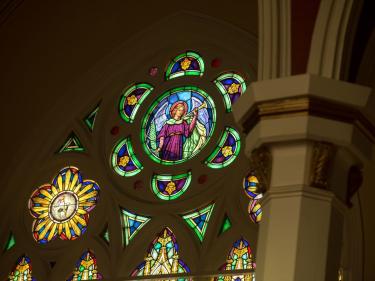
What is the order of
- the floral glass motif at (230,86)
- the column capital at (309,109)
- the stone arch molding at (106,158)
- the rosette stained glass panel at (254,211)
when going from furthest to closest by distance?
the floral glass motif at (230,86) → the stone arch molding at (106,158) → the rosette stained glass panel at (254,211) → the column capital at (309,109)

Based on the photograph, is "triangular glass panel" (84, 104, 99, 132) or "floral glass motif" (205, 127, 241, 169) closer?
"floral glass motif" (205, 127, 241, 169)

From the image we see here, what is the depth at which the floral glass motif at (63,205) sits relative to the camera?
417 inches

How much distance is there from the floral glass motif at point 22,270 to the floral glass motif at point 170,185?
1626 mm

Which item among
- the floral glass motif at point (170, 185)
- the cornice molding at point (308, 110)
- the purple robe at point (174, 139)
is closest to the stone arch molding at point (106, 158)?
the floral glass motif at point (170, 185)

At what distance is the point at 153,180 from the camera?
10297mm

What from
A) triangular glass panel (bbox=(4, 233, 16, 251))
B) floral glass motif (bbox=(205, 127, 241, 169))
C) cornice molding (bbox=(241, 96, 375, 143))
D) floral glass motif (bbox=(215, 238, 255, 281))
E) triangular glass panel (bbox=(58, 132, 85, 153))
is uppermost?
triangular glass panel (bbox=(58, 132, 85, 153))

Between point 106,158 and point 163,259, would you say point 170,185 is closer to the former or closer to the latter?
point 163,259

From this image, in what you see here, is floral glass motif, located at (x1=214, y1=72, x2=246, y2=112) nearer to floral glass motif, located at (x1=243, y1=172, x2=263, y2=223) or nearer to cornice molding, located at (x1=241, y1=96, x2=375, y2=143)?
floral glass motif, located at (x1=243, y1=172, x2=263, y2=223)

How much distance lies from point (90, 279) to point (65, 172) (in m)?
1.48

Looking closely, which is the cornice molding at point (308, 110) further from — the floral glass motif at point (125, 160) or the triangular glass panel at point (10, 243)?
the triangular glass panel at point (10, 243)

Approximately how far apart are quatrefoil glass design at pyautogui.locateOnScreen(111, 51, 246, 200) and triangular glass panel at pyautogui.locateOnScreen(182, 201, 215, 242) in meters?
0.28

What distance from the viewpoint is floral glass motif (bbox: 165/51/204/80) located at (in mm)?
10680

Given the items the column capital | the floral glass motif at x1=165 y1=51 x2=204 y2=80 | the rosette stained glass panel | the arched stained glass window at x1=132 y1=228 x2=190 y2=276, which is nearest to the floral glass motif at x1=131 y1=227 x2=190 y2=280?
the arched stained glass window at x1=132 y1=228 x2=190 y2=276

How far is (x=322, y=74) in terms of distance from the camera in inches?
247
